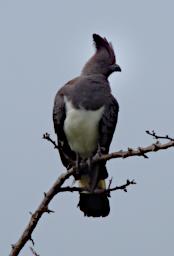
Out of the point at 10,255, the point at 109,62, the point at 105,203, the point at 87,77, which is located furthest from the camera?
the point at 109,62

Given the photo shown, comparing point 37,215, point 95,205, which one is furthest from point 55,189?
point 95,205

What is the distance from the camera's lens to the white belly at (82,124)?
643 cm

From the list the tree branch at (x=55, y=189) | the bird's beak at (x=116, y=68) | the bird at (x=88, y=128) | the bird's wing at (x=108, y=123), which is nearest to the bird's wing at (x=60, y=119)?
the bird at (x=88, y=128)

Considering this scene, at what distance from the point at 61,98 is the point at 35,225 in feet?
6.91

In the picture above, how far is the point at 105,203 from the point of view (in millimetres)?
6414

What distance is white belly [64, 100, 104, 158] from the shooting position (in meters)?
6.43

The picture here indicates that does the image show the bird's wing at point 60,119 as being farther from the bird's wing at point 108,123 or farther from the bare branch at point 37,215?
the bare branch at point 37,215

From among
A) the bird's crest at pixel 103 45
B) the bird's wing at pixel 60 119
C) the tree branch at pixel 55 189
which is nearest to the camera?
the tree branch at pixel 55 189

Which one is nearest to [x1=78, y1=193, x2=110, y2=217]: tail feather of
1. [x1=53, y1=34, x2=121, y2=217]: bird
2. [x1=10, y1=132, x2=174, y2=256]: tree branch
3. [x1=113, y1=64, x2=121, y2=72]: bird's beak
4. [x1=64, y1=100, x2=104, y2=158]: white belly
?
[x1=53, y1=34, x2=121, y2=217]: bird

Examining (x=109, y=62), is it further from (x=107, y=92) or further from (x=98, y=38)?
(x=107, y=92)

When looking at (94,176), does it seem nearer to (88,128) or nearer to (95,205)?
(95,205)

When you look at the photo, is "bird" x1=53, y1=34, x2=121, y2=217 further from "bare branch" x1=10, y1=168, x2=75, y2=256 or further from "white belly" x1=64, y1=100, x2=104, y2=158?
"bare branch" x1=10, y1=168, x2=75, y2=256

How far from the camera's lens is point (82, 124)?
6.43 meters

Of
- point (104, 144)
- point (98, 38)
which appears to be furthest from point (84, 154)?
point (98, 38)
